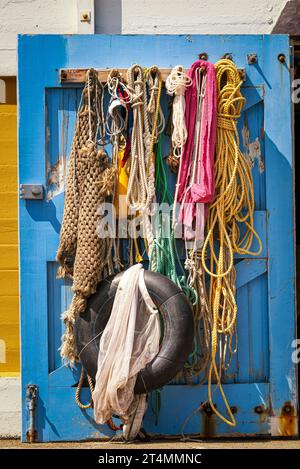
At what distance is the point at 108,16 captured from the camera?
220 inches

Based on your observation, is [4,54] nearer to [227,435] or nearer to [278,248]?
[278,248]

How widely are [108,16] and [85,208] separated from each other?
1.42 m

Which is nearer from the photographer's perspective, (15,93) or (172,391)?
(172,391)

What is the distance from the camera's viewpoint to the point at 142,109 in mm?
4969

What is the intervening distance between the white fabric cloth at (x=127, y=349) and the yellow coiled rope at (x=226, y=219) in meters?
0.39

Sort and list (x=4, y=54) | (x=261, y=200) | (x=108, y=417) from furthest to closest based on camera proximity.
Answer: (x=4, y=54) < (x=261, y=200) < (x=108, y=417)

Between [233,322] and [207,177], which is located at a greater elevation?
[207,177]

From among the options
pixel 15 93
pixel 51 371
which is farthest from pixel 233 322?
pixel 15 93

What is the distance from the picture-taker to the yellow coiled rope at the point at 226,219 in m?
4.94

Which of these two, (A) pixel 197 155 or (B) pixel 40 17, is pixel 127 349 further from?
(B) pixel 40 17

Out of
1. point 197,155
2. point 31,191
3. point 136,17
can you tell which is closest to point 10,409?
point 31,191

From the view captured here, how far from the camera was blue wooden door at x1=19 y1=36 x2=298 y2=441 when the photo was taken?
500 centimetres

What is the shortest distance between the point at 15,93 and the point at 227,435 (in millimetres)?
2452

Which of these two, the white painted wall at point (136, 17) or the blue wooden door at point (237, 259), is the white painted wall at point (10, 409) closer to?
the blue wooden door at point (237, 259)
